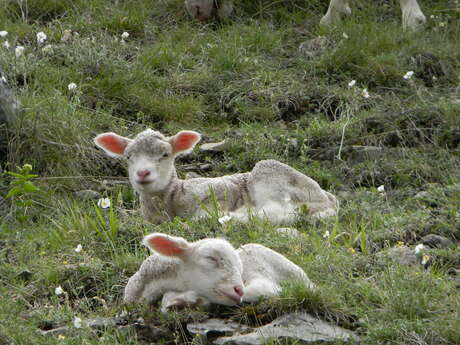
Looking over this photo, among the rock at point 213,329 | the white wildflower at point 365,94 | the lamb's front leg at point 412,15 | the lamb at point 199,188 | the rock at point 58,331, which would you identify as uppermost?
the rock at point 213,329

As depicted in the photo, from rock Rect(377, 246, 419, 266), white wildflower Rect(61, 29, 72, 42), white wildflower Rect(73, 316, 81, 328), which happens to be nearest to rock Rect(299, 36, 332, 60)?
white wildflower Rect(61, 29, 72, 42)

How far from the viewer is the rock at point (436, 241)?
7407mm

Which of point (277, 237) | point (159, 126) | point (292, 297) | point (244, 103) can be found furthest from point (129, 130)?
point (292, 297)

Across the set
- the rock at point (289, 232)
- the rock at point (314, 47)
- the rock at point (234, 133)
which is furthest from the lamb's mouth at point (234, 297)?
the rock at point (314, 47)

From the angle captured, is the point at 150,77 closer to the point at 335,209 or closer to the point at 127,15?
the point at 127,15

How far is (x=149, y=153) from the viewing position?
27.2 feet

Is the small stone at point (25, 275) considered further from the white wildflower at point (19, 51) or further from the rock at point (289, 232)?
the white wildflower at point (19, 51)

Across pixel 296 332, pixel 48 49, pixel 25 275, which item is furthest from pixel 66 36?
pixel 296 332

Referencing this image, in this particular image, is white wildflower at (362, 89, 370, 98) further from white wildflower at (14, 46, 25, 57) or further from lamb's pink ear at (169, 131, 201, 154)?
white wildflower at (14, 46, 25, 57)

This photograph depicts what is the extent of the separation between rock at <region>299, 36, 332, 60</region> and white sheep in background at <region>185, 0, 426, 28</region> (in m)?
0.47

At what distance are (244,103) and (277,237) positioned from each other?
161 inches

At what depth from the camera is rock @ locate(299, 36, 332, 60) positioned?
12.2 m

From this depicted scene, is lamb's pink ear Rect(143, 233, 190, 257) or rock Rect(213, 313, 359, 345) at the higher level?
lamb's pink ear Rect(143, 233, 190, 257)

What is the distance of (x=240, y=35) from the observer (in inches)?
501
